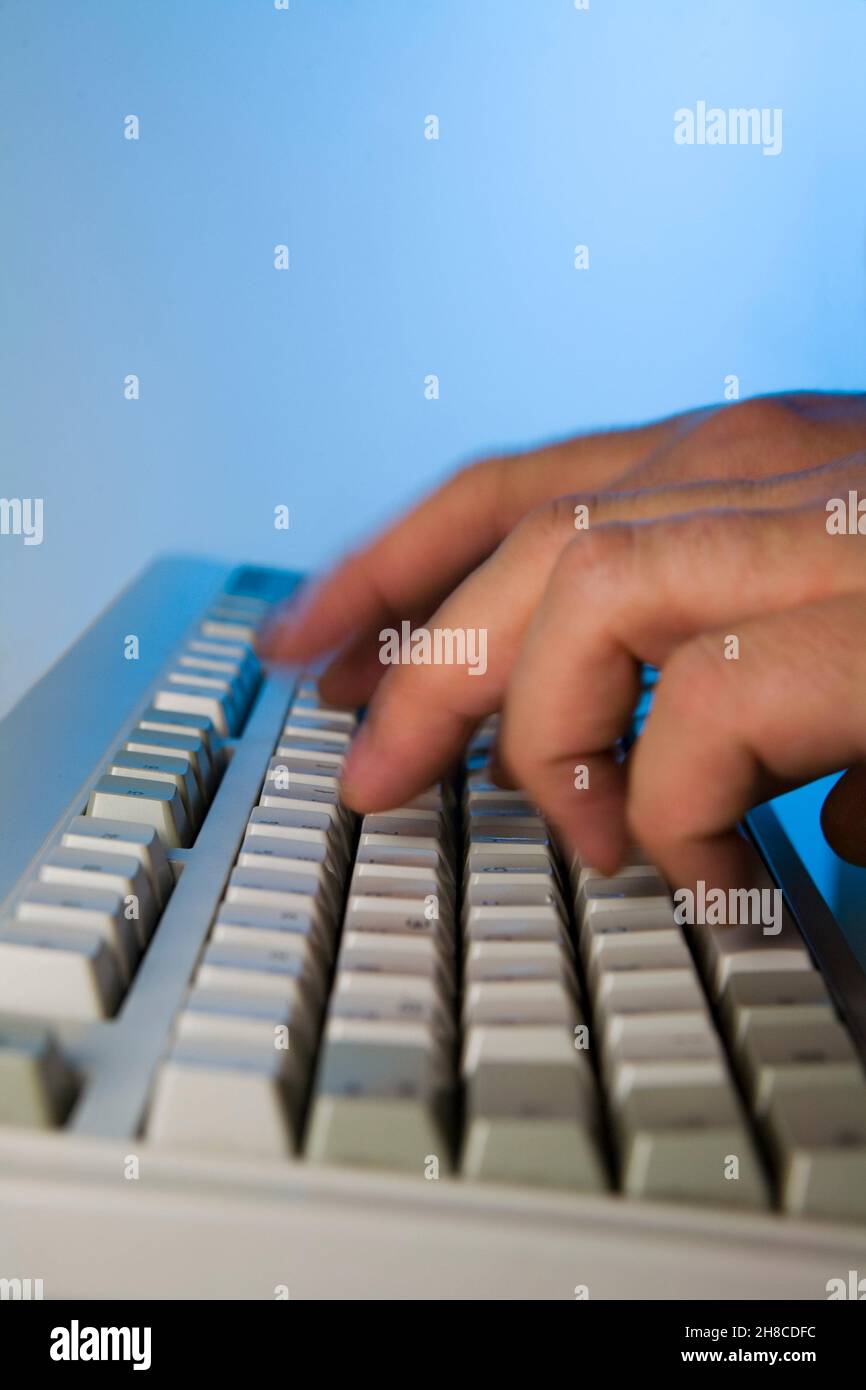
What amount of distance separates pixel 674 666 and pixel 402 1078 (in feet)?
0.67

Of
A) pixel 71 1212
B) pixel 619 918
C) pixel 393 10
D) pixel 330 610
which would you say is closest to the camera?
pixel 71 1212

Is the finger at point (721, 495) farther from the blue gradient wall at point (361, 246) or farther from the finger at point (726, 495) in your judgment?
the blue gradient wall at point (361, 246)

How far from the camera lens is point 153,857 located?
0.52 metres

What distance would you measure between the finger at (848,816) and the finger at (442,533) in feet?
0.81

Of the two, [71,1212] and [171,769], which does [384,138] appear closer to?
[171,769]

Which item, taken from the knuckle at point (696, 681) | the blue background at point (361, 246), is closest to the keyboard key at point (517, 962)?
the knuckle at point (696, 681)

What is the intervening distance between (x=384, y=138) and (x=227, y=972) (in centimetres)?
121

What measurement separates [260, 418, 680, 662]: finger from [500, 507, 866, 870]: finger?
0.24 m

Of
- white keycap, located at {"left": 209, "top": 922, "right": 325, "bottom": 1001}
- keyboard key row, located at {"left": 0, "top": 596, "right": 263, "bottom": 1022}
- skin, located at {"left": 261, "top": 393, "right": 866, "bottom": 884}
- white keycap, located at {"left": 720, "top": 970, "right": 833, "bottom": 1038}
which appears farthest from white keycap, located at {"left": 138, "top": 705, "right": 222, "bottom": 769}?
white keycap, located at {"left": 720, "top": 970, "right": 833, "bottom": 1038}

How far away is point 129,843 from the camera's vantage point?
52 centimetres

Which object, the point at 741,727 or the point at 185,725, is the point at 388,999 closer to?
the point at 741,727

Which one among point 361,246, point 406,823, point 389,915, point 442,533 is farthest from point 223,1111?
point 361,246
